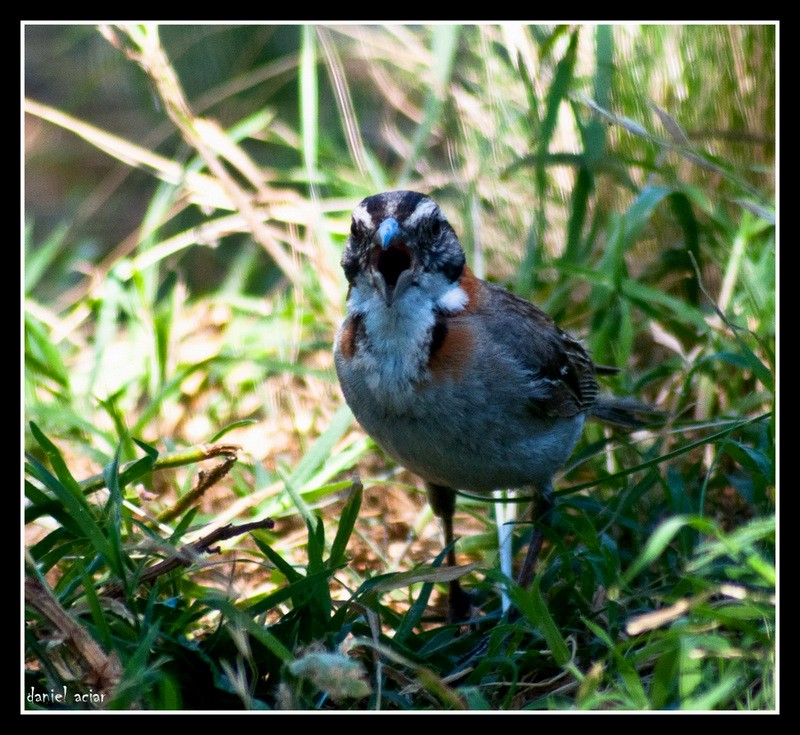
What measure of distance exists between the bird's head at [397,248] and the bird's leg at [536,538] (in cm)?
104

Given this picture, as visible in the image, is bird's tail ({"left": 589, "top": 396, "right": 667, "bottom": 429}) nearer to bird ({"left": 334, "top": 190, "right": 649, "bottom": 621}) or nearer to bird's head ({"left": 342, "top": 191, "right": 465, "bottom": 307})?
bird ({"left": 334, "top": 190, "right": 649, "bottom": 621})

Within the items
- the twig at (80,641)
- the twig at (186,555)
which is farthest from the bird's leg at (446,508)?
the twig at (80,641)

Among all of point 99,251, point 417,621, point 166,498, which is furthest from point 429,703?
point 99,251

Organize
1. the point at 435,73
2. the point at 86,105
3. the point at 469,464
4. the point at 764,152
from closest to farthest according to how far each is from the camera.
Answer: the point at 469,464, the point at 764,152, the point at 435,73, the point at 86,105

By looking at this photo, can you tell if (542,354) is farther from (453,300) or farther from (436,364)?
(436,364)

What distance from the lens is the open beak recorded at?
3.76 meters

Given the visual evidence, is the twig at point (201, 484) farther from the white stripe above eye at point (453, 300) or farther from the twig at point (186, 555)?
the white stripe above eye at point (453, 300)

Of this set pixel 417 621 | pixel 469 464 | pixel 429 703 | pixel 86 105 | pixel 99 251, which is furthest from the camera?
pixel 86 105

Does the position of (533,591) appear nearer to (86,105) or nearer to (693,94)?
(693,94)

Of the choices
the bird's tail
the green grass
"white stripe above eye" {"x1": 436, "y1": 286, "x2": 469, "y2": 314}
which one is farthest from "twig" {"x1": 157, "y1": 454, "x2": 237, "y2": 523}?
the bird's tail

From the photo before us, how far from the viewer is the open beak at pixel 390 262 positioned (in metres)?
3.76

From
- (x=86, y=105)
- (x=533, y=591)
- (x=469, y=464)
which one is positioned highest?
(x=86, y=105)

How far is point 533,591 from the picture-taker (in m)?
3.44

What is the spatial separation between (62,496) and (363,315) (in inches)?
52.3
